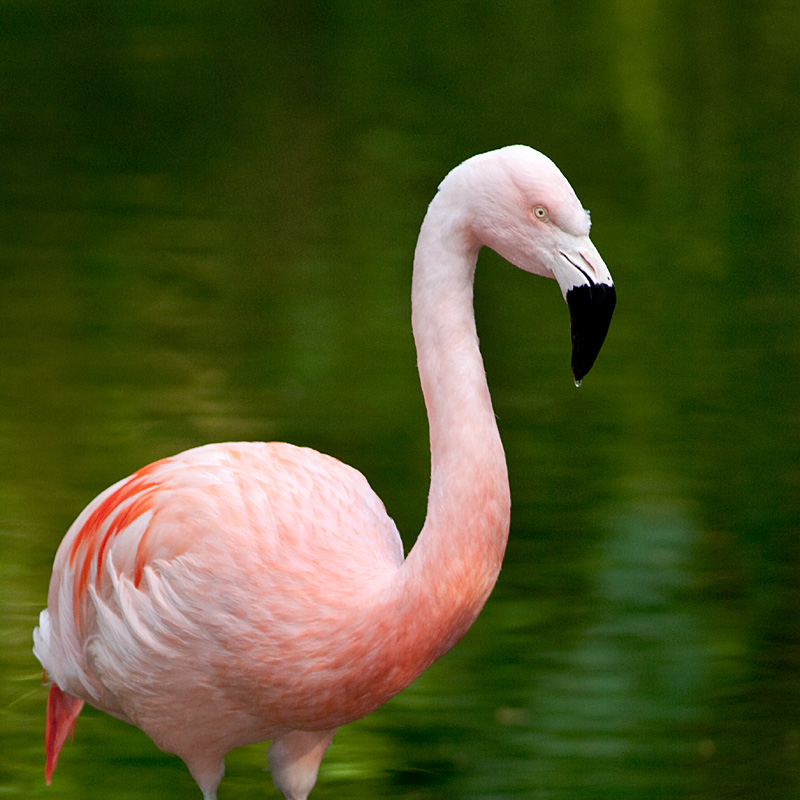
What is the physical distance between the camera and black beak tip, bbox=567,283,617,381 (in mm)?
2111

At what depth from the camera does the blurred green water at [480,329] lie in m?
3.95

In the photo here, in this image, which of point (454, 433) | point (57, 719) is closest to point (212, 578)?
point (454, 433)

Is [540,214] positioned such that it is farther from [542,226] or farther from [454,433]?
[454,433]

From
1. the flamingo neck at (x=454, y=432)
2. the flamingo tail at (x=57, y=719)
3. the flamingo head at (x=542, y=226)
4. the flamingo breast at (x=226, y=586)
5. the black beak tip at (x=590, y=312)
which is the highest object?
the flamingo head at (x=542, y=226)

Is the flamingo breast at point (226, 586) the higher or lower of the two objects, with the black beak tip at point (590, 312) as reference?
lower

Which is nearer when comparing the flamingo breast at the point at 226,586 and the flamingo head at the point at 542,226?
the flamingo head at the point at 542,226

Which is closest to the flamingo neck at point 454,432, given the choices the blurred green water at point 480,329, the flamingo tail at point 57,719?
the flamingo tail at point 57,719

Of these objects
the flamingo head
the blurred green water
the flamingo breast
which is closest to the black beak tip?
the flamingo head

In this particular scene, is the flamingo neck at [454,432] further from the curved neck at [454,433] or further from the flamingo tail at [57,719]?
the flamingo tail at [57,719]

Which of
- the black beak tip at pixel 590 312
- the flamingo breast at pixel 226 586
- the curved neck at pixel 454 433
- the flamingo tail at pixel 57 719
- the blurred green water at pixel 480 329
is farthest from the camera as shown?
the blurred green water at pixel 480 329

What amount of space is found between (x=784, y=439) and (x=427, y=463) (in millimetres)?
1442

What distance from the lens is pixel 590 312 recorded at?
212 centimetres

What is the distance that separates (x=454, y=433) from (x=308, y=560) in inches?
17.1

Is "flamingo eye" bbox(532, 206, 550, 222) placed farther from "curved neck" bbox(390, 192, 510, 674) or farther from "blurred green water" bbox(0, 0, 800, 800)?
"blurred green water" bbox(0, 0, 800, 800)
